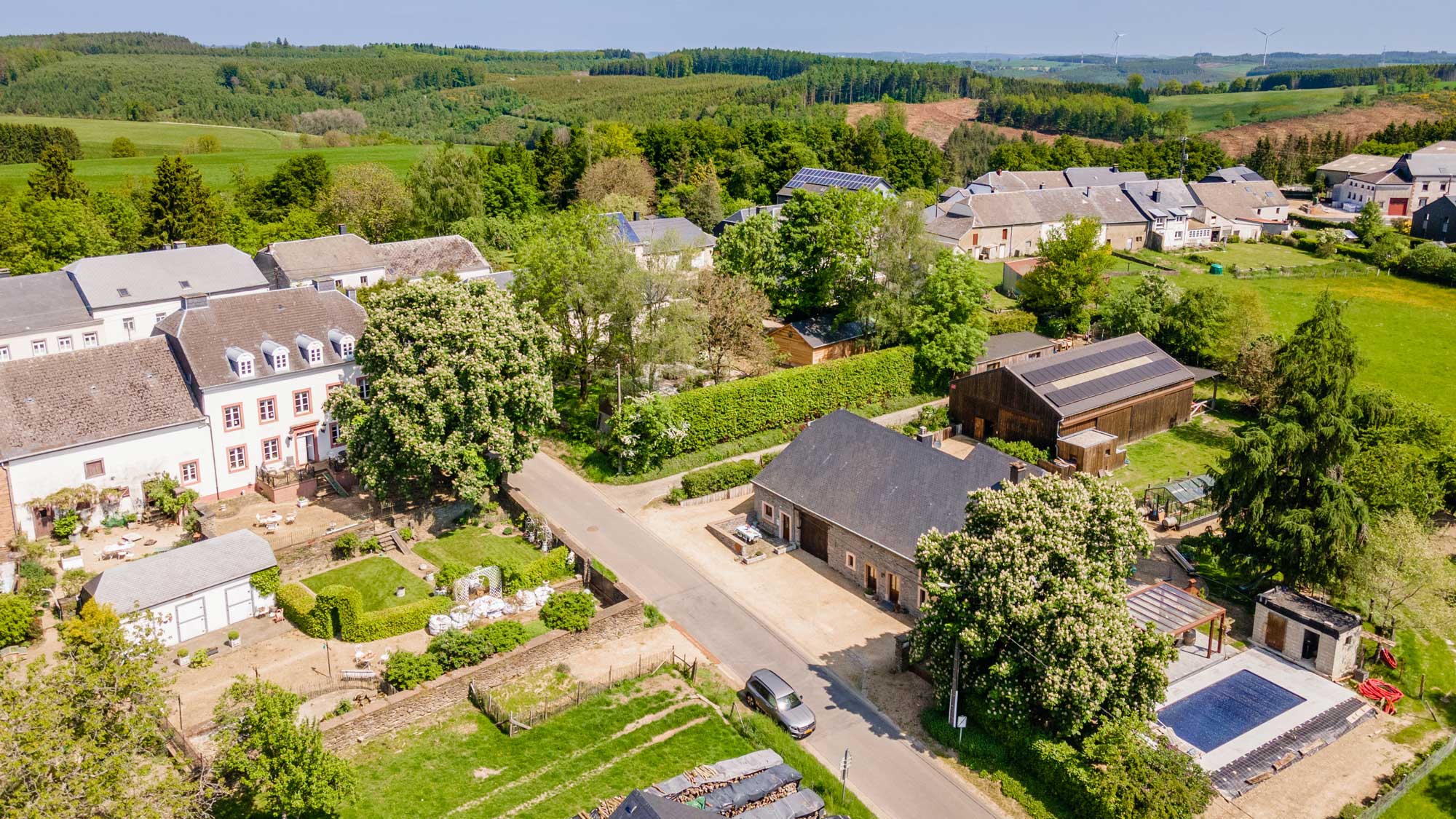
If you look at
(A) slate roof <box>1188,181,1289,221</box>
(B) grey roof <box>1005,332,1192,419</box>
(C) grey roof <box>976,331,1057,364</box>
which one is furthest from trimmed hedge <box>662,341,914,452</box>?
(A) slate roof <box>1188,181,1289,221</box>

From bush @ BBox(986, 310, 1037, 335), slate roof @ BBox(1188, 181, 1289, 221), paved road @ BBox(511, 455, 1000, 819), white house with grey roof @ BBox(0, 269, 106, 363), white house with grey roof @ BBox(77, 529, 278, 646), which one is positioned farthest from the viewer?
slate roof @ BBox(1188, 181, 1289, 221)

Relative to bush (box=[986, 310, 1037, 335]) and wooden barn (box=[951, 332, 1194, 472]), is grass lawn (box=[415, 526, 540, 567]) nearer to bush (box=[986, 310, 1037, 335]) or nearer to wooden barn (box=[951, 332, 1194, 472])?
wooden barn (box=[951, 332, 1194, 472])

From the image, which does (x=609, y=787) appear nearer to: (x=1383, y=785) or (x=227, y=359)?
(x=1383, y=785)

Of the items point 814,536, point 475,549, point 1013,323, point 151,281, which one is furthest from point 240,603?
point 1013,323

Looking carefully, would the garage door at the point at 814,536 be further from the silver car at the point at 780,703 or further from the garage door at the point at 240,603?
the garage door at the point at 240,603

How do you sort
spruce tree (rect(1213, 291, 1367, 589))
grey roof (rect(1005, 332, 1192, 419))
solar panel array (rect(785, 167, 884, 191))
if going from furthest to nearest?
solar panel array (rect(785, 167, 884, 191)) → grey roof (rect(1005, 332, 1192, 419)) → spruce tree (rect(1213, 291, 1367, 589))

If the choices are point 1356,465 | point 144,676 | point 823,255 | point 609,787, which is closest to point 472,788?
point 609,787
